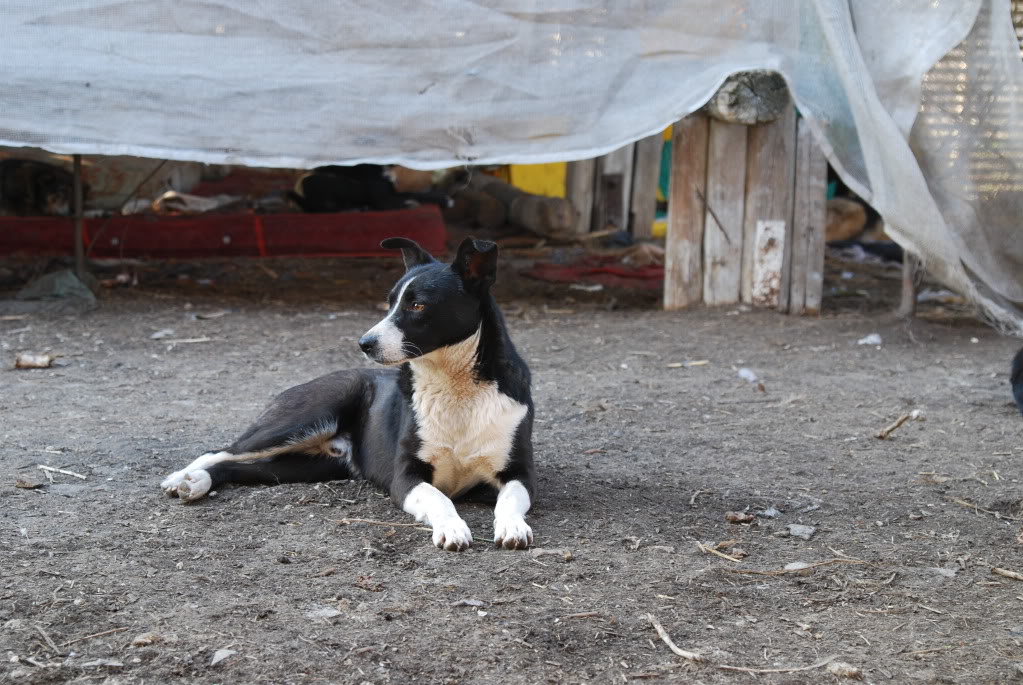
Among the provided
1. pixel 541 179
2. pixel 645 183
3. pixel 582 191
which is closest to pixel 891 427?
pixel 645 183

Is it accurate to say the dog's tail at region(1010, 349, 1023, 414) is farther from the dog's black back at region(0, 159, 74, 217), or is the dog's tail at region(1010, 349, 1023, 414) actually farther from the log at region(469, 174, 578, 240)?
the dog's black back at region(0, 159, 74, 217)

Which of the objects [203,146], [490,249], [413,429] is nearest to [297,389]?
[413,429]

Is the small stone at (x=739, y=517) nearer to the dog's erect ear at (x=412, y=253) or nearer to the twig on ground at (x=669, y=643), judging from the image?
the twig on ground at (x=669, y=643)

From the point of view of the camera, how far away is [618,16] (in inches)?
256

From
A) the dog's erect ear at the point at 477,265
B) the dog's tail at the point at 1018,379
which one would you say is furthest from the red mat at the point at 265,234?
the dog's erect ear at the point at 477,265

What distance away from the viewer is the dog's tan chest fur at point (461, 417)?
379 cm

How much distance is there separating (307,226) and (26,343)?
138 inches

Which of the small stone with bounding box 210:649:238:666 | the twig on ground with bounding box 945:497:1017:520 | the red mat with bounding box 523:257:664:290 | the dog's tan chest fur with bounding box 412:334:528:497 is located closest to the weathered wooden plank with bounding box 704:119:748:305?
the red mat with bounding box 523:257:664:290

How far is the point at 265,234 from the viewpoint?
9.72 m

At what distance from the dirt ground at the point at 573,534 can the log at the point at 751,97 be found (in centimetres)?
164

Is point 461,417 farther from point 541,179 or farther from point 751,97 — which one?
point 541,179

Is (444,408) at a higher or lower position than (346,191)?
lower

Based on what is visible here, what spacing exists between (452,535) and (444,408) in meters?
0.57

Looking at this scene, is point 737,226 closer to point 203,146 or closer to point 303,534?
point 203,146
